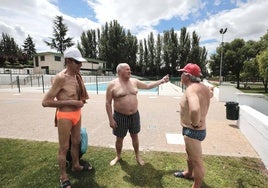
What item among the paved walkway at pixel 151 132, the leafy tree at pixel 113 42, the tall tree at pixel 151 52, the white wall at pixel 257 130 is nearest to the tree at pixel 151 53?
the tall tree at pixel 151 52

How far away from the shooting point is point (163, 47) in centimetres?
5212

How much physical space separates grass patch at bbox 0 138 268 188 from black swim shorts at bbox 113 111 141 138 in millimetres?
643

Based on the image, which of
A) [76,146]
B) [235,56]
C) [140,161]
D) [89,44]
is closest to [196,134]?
[140,161]

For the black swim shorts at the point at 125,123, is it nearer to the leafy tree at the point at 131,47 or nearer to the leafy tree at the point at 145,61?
the leafy tree at the point at 131,47

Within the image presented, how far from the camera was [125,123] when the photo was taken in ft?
10.7

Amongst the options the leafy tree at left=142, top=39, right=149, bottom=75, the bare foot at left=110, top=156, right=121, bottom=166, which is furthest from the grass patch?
the leafy tree at left=142, top=39, right=149, bottom=75

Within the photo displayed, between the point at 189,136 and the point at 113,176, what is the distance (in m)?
1.48

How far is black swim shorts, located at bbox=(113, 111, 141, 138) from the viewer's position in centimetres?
325

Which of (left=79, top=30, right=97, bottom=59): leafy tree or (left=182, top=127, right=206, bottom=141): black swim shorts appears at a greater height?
(left=79, top=30, right=97, bottom=59): leafy tree

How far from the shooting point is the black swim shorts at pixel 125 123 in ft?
10.6

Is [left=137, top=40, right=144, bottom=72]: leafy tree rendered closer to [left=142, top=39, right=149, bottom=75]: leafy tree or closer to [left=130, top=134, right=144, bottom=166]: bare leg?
[left=142, top=39, right=149, bottom=75]: leafy tree

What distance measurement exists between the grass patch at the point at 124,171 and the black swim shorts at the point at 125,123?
64 cm

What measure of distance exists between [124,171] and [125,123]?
2.66 feet

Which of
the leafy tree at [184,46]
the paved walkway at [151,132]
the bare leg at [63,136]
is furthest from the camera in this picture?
the leafy tree at [184,46]
